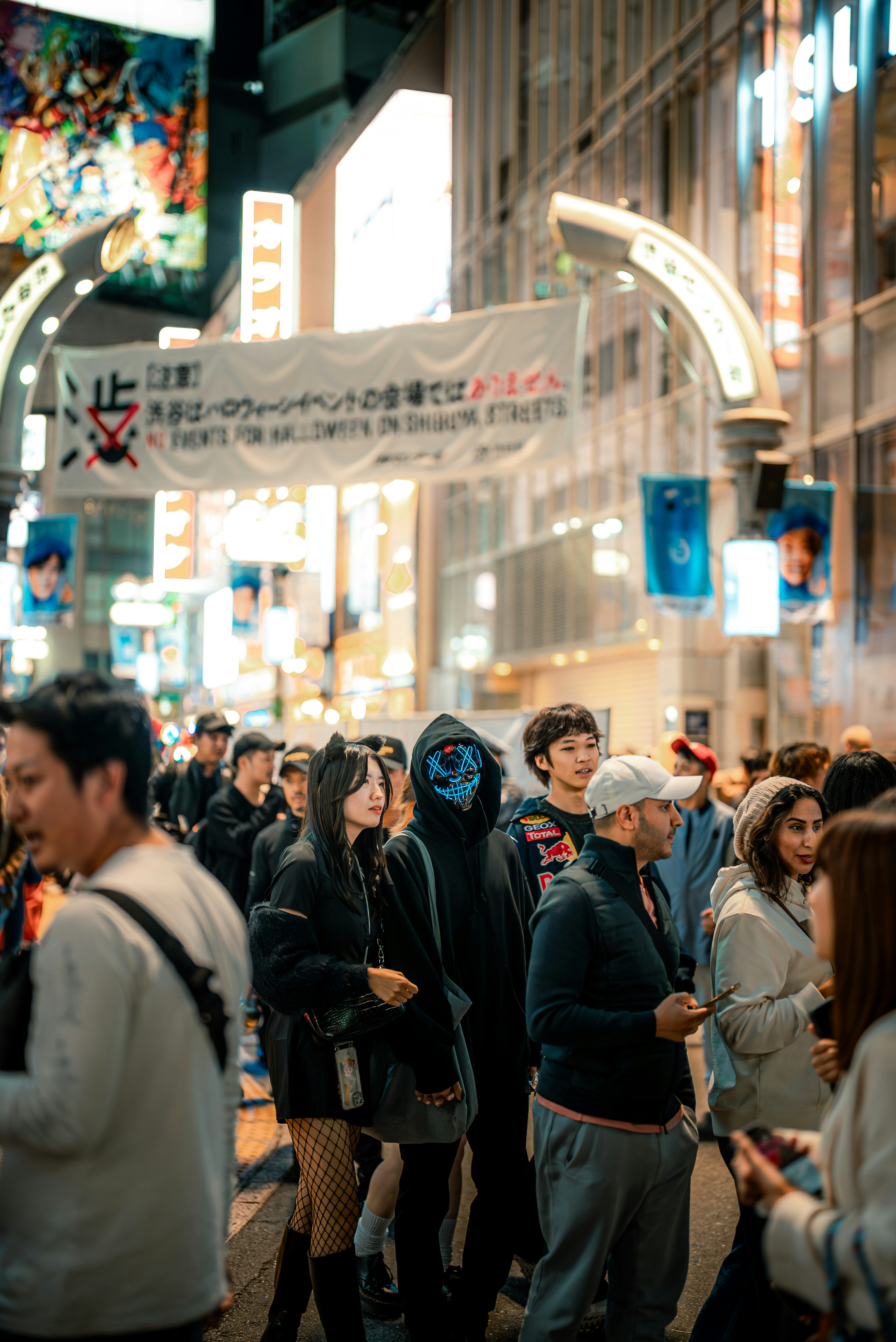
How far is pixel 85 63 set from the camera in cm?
5912

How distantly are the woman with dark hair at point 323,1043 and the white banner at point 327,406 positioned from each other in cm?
653

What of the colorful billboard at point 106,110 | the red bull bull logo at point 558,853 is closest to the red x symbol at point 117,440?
the red bull bull logo at point 558,853

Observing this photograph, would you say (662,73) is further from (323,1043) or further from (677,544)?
(323,1043)

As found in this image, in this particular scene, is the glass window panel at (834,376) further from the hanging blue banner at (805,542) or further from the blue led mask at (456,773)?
the blue led mask at (456,773)

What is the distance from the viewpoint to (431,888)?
4.32 metres

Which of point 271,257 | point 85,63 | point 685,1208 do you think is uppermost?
point 85,63

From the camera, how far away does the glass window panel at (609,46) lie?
70.9ft

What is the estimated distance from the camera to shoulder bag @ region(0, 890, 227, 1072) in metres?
2.25

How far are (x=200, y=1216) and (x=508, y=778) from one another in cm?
787

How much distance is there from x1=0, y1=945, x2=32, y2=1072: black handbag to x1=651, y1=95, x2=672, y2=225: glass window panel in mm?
19910

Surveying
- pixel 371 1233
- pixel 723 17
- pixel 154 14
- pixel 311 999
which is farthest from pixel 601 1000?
pixel 154 14

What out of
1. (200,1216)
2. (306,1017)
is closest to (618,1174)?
(306,1017)

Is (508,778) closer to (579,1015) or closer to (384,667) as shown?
(579,1015)

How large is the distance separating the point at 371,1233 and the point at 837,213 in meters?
14.4
